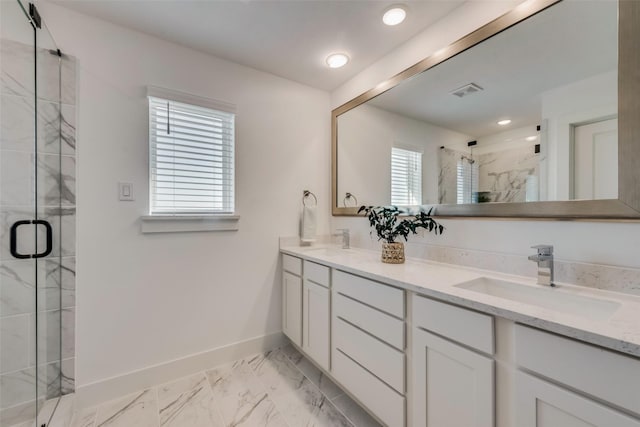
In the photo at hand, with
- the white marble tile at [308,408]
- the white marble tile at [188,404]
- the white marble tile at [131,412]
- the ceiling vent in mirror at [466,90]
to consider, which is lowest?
the white marble tile at [131,412]

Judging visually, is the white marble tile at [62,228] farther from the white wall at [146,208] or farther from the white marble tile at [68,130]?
the white marble tile at [68,130]

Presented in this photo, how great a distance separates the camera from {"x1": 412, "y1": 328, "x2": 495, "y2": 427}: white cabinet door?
0.94 m

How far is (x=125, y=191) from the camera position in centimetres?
170

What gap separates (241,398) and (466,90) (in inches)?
89.3

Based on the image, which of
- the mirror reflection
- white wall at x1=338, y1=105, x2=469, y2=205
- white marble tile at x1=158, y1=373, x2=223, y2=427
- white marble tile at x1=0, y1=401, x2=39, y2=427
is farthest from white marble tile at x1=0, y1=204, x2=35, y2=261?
the mirror reflection

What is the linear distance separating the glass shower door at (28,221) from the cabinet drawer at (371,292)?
1.60m

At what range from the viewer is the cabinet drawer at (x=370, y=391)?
49.2 inches

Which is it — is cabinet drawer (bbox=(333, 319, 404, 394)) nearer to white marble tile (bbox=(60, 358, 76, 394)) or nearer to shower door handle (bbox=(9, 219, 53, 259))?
white marble tile (bbox=(60, 358, 76, 394))

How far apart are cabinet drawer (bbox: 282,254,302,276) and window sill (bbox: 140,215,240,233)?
1.55 ft

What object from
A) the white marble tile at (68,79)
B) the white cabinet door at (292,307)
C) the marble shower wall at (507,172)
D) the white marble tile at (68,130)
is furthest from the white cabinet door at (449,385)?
A: the white marble tile at (68,79)

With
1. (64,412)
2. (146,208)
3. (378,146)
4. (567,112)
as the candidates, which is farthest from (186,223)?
(567,112)

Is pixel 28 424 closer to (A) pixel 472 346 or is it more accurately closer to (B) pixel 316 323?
(B) pixel 316 323

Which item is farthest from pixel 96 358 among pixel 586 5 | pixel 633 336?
pixel 586 5

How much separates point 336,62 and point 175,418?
Answer: 8.26 feet
